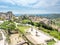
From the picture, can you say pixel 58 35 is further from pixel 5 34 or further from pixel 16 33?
pixel 5 34

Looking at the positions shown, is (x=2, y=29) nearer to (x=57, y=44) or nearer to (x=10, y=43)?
(x=10, y=43)

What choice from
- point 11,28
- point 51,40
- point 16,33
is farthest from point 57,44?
point 11,28

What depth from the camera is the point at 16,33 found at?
6.43 metres

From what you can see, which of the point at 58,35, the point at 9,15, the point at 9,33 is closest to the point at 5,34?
the point at 9,33

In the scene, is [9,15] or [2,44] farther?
[9,15]

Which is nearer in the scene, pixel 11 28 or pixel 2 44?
pixel 2 44

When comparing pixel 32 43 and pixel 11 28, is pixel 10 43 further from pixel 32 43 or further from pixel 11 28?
pixel 11 28

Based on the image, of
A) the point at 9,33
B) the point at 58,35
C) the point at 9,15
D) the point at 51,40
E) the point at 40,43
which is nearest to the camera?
the point at 40,43

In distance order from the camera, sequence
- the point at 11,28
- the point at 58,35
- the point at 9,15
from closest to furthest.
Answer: the point at 58,35
the point at 11,28
the point at 9,15

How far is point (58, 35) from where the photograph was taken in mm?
5957

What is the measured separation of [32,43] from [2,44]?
3.43 feet

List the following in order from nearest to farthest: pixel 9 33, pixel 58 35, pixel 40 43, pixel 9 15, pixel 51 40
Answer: pixel 40 43
pixel 51 40
pixel 58 35
pixel 9 33
pixel 9 15

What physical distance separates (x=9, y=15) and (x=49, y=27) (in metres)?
5.23

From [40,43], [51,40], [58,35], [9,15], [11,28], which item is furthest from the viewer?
[9,15]
